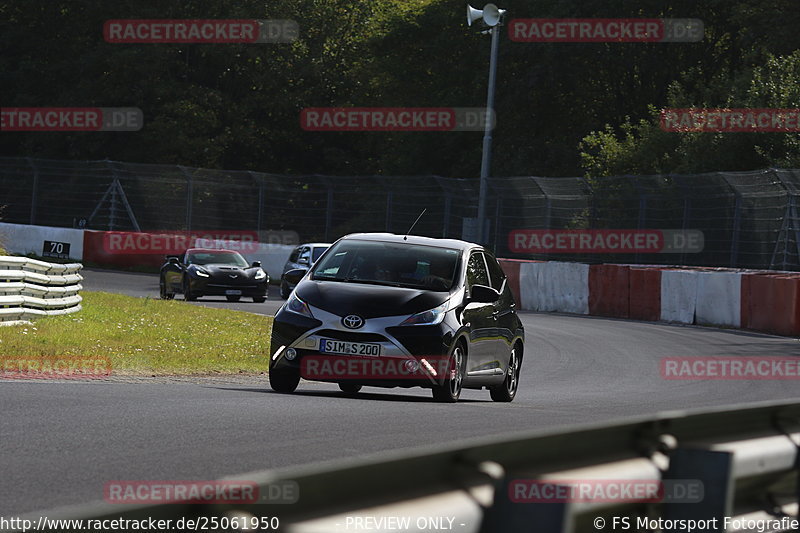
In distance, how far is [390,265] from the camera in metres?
13.3

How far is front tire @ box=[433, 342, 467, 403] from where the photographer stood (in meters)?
12.8

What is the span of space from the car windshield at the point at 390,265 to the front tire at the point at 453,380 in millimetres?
636

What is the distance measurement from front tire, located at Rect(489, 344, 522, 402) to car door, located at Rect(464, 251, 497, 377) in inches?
15.2

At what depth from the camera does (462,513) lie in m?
3.88

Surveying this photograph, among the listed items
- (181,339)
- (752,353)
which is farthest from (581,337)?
(181,339)

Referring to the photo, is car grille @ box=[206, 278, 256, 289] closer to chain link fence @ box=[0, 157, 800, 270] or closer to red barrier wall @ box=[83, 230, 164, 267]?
chain link fence @ box=[0, 157, 800, 270]

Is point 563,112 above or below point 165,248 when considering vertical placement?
above

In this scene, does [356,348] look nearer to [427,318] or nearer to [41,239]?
[427,318]

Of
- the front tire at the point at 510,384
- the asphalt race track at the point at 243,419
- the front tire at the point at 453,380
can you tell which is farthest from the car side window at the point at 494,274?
the front tire at the point at 453,380

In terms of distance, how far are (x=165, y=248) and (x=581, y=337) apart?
901 inches

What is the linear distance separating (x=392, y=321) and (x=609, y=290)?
20.4m

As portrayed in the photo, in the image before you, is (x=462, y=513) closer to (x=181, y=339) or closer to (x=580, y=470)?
(x=580, y=470)

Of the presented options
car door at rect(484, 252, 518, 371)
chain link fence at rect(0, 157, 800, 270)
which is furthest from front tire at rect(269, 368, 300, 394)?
chain link fence at rect(0, 157, 800, 270)

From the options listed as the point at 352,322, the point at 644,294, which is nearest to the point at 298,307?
the point at 352,322
